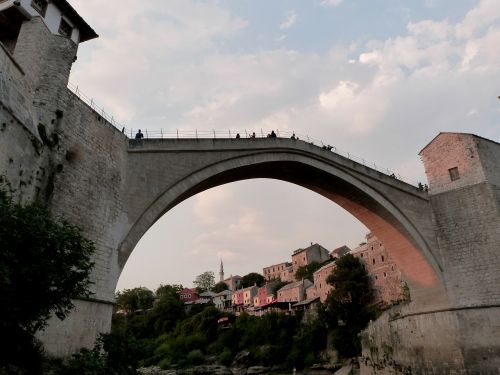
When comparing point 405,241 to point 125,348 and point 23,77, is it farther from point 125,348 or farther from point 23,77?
point 23,77

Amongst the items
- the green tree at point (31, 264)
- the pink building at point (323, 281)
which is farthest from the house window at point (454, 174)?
the pink building at point (323, 281)

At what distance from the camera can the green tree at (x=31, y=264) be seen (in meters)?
6.41

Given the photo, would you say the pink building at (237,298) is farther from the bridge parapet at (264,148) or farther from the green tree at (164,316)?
the bridge parapet at (264,148)

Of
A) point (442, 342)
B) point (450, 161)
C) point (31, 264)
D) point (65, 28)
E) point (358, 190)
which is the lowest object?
point (442, 342)

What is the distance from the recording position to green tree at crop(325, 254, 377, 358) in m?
33.8

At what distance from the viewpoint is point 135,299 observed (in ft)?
222

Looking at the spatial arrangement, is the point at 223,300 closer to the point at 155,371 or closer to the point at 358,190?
the point at 155,371

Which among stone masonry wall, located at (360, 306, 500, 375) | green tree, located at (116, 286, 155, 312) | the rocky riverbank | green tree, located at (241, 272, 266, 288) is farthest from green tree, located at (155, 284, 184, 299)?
stone masonry wall, located at (360, 306, 500, 375)

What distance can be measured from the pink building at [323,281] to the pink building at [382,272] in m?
5.31

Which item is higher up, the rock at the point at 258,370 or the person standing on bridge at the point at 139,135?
the person standing on bridge at the point at 139,135

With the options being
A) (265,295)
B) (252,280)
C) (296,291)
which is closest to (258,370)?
(296,291)

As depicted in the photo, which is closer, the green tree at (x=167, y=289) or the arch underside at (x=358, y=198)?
the arch underside at (x=358, y=198)

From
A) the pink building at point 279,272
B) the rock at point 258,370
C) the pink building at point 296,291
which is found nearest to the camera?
the rock at point 258,370

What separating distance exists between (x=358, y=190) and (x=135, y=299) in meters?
57.2
